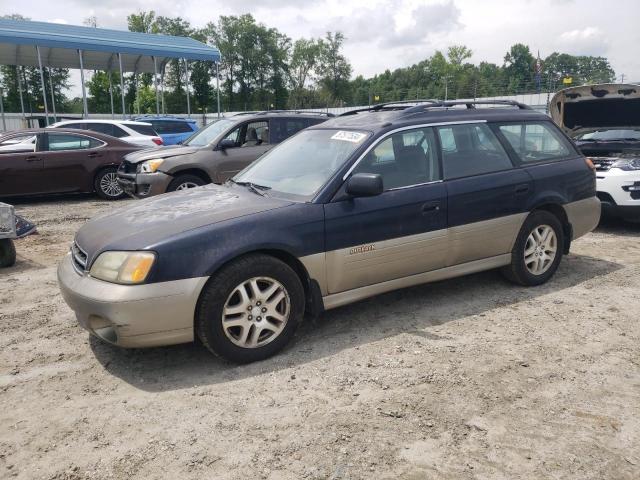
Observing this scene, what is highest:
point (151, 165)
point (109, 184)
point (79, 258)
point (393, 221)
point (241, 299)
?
point (151, 165)

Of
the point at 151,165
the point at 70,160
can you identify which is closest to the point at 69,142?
the point at 70,160

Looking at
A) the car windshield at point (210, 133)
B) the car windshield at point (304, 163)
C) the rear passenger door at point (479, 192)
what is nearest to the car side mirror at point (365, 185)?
the car windshield at point (304, 163)

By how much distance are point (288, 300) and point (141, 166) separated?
19.7ft

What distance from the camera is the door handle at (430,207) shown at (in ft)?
14.1

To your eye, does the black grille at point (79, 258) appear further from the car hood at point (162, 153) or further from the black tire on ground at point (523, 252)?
the car hood at point (162, 153)

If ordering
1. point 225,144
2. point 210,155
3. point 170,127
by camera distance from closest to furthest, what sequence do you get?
1. point 210,155
2. point 225,144
3. point 170,127

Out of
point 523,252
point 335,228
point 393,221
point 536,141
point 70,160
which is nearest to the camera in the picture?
point 335,228

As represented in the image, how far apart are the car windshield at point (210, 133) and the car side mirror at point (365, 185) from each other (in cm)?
568

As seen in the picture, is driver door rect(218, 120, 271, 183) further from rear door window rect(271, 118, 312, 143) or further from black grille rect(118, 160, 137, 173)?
black grille rect(118, 160, 137, 173)

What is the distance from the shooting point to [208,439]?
9.29ft

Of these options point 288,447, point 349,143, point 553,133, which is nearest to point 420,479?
point 288,447

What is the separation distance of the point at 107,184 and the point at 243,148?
3472 millimetres

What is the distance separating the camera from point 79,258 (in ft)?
12.3

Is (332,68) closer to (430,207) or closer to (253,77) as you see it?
(253,77)
